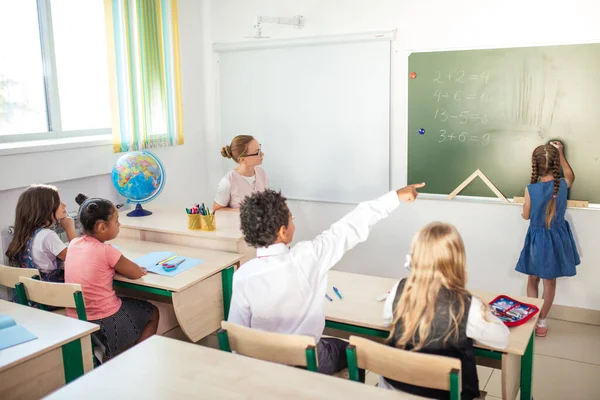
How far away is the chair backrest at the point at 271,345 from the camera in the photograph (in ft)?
6.33

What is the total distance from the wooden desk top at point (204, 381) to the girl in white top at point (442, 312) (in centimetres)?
A: 45

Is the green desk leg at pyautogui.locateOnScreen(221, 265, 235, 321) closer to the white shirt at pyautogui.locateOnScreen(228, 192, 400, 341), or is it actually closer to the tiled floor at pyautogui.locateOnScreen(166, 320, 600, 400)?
the tiled floor at pyautogui.locateOnScreen(166, 320, 600, 400)

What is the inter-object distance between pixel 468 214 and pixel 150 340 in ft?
9.67

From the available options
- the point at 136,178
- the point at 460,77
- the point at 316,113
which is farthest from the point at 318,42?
the point at 136,178

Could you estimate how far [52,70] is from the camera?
405 cm

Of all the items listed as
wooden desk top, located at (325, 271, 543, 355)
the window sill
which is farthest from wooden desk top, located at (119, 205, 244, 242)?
wooden desk top, located at (325, 271, 543, 355)

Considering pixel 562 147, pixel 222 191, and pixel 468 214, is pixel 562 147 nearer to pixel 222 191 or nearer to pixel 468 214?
pixel 468 214

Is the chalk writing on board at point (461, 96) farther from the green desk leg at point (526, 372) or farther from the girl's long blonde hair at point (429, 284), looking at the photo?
the girl's long blonde hair at point (429, 284)

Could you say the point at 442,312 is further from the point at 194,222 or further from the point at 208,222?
the point at 194,222

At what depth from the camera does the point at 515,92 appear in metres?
4.02

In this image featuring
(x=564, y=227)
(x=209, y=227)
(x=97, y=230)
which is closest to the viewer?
(x=97, y=230)

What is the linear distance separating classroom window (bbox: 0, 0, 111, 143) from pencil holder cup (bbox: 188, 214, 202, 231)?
1.30 meters

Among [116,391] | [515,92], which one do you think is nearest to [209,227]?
[116,391]

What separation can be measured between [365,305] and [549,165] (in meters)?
1.90
